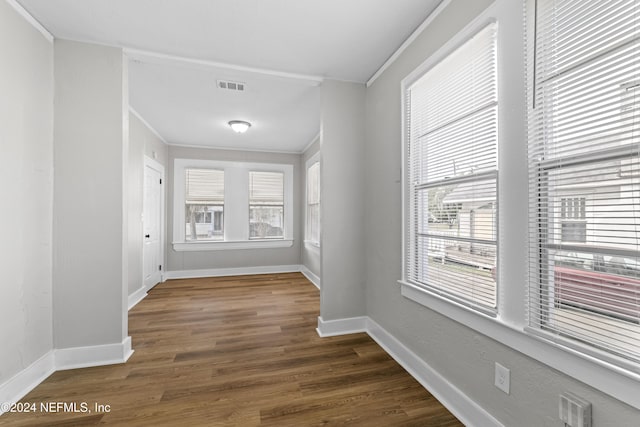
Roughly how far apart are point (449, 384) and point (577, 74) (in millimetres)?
1849

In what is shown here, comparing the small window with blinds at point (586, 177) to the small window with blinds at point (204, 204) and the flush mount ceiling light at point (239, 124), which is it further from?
the small window with blinds at point (204, 204)

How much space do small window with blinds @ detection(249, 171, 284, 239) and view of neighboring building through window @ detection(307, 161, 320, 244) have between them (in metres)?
0.72

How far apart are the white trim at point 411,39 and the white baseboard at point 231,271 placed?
13.7 ft

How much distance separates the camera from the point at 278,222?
604cm

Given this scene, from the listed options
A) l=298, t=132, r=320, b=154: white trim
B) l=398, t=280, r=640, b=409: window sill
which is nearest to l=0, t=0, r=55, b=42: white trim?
l=298, t=132, r=320, b=154: white trim

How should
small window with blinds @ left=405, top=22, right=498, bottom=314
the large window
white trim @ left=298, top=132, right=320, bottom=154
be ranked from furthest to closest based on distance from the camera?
the large window → white trim @ left=298, top=132, right=320, bottom=154 → small window with blinds @ left=405, top=22, right=498, bottom=314

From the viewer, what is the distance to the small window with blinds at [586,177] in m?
1.01

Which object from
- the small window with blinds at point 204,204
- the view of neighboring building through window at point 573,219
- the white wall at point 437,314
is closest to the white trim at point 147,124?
the small window with blinds at point 204,204

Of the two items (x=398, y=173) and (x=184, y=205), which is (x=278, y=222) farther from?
(x=398, y=173)

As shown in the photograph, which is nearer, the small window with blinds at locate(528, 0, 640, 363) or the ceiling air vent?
the small window with blinds at locate(528, 0, 640, 363)

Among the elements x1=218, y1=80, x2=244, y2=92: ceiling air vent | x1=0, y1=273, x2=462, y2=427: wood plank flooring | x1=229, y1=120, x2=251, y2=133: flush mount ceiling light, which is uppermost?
x1=218, y1=80, x2=244, y2=92: ceiling air vent

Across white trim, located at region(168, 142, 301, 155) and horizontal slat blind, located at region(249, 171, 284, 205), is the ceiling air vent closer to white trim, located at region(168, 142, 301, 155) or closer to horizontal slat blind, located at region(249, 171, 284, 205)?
white trim, located at region(168, 142, 301, 155)

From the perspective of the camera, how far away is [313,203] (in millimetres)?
5410

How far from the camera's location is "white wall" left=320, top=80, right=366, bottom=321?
2.88 metres
